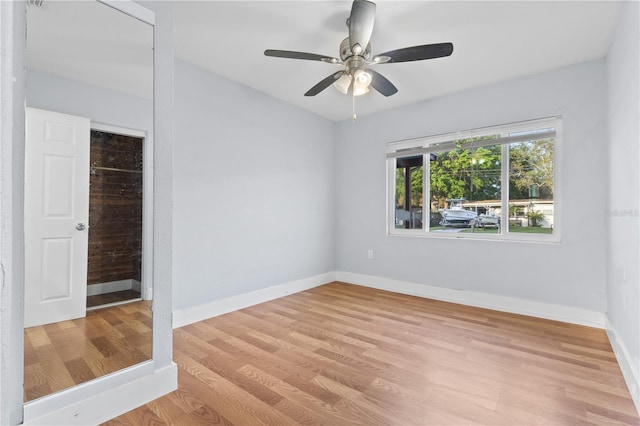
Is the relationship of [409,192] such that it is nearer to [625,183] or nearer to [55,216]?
[625,183]

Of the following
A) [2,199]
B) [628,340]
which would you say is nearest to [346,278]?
[628,340]

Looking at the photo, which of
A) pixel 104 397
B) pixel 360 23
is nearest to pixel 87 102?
pixel 104 397

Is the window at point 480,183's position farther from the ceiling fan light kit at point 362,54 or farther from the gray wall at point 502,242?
the ceiling fan light kit at point 362,54

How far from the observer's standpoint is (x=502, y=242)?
321cm

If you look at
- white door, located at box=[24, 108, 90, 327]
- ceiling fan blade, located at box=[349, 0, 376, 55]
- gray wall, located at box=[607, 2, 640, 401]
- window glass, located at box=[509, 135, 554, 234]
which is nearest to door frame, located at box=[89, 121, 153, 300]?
white door, located at box=[24, 108, 90, 327]

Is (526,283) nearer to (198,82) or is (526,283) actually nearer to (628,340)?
(628,340)

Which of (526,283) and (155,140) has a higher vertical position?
(155,140)

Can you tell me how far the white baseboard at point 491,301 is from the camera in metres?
2.74

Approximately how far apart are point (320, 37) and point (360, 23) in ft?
1.84

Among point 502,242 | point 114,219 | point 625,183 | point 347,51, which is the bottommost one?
point 502,242

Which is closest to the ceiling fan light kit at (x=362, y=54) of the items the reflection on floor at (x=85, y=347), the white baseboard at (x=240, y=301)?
the reflection on floor at (x=85, y=347)

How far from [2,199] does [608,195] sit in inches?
152

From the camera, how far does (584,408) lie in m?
1.59

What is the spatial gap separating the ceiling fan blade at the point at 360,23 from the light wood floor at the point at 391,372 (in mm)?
2201
